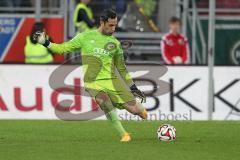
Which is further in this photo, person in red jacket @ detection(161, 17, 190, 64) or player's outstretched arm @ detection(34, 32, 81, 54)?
person in red jacket @ detection(161, 17, 190, 64)

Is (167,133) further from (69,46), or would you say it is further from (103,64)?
(69,46)

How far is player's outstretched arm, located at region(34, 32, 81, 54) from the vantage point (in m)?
13.5

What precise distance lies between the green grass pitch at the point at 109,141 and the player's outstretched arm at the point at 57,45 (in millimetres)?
1427

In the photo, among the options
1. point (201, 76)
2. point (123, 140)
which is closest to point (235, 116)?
point (201, 76)

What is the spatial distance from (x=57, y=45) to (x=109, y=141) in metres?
1.70

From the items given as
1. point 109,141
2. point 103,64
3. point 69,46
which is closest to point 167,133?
point 109,141

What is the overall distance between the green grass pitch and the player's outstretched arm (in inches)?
56.2

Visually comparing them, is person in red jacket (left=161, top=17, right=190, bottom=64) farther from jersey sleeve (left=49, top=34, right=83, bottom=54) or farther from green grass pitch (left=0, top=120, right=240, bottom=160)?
jersey sleeve (left=49, top=34, right=83, bottom=54)

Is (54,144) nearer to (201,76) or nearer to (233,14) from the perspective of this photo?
(201,76)

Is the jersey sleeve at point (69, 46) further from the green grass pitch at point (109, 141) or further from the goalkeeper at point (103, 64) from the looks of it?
the green grass pitch at point (109, 141)

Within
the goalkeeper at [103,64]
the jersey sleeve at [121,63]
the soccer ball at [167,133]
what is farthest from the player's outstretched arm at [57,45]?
the soccer ball at [167,133]

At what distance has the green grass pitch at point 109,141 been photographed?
470 inches

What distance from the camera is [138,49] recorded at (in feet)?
72.3

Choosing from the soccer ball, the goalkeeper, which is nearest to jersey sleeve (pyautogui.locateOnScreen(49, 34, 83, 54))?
the goalkeeper
